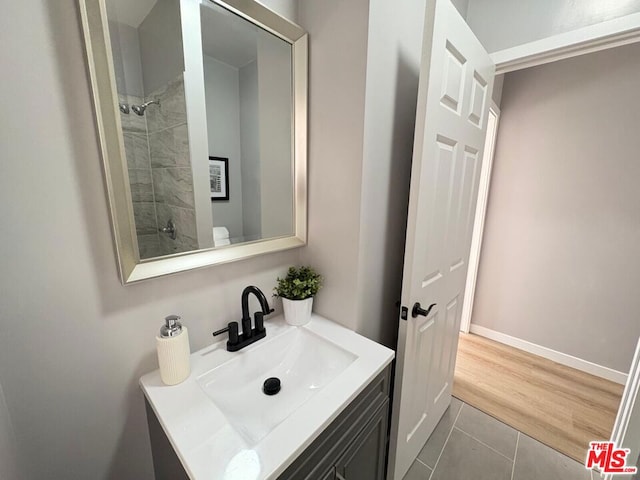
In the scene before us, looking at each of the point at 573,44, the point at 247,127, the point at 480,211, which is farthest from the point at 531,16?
the point at 247,127

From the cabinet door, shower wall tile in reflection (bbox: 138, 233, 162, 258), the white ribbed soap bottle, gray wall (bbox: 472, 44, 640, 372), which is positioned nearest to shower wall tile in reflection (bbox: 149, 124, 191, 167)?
shower wall tile in reflection (bbox: 138, 233, 162, 258)

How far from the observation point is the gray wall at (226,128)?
86cm

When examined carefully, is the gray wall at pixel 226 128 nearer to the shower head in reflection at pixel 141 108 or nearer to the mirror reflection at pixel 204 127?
the mirror reflection at pixel 204 127

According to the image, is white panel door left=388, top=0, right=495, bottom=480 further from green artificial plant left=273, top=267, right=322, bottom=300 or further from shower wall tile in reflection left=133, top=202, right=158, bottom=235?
shower wall tile in reflection left=133, top=202, right=158, bottom=235

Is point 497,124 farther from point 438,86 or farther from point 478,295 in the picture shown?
point 438,86

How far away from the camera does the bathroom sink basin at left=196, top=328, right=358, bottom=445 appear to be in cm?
76

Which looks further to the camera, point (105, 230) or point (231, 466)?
point (105, 230)

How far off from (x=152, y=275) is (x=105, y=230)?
16 cm

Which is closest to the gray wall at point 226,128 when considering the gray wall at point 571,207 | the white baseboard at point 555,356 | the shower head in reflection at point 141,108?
the shower head in reflection at point 141,108

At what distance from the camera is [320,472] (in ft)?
2.16

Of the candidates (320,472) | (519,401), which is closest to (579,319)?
(519,401)

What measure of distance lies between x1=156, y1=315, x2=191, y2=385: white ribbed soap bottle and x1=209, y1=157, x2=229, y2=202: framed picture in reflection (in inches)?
16.4

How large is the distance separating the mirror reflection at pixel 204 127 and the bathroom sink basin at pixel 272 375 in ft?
1.30

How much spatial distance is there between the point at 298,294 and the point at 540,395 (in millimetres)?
1976
